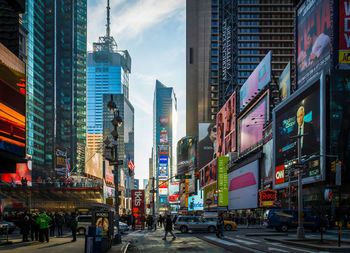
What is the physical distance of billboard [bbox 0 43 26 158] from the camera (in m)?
27.0

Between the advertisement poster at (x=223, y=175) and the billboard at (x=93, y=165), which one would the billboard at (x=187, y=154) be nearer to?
the billboard at (x=93, y=165)

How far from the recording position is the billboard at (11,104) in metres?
27.0

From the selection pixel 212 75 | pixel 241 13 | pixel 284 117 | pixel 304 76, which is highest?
pixel 241 13

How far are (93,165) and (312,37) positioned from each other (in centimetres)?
7850

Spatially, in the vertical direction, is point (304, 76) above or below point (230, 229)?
above

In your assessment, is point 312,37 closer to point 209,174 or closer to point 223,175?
point 223,175

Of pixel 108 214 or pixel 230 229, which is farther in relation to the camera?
pixel 230 229

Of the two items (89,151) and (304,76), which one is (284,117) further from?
(89,151)

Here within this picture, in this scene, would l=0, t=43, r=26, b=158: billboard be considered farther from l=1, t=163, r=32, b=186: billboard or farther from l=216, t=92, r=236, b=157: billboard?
l=216, t=92, r=236, b=157: billboard

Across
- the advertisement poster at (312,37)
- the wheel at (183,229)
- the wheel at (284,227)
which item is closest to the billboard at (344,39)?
the advertisement poster at (312,37)

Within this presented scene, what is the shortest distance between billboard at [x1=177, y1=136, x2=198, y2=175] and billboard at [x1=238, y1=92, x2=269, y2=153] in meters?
85.3

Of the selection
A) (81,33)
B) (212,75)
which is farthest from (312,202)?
(81,33)

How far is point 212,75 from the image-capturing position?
155 m

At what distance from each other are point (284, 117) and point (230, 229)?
75.9 feet
